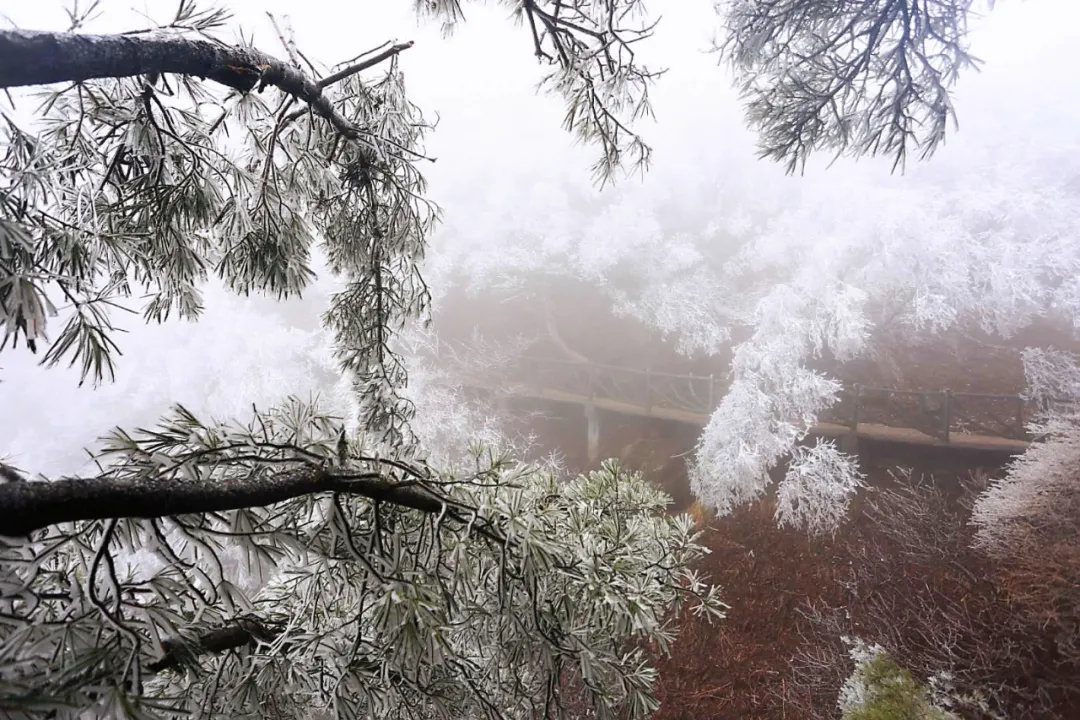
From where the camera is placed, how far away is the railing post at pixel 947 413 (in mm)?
3189

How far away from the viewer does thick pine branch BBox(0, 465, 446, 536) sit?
481 millimetres

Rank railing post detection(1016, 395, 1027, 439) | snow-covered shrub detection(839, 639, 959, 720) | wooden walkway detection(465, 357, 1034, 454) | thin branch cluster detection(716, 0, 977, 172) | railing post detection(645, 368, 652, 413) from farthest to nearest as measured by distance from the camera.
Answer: railing post detection(645, 368, 652, 413) → wooden walkway detection(465, 357, 1034, 454) → railing post detection(1016, 395, 1027, 439) → snow-covered shrub detection(839, 639, 959, 720) → thin branch cluster detection(716, 0, 977, 172)

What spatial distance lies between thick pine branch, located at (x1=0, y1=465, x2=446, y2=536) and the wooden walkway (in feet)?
12.3

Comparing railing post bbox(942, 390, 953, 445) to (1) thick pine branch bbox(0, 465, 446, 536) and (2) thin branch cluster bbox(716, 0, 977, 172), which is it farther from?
(1) thick pine branch bbox(0, 465, 446, 536)

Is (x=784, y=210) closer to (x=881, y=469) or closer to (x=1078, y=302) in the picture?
(x=1078, y=302)

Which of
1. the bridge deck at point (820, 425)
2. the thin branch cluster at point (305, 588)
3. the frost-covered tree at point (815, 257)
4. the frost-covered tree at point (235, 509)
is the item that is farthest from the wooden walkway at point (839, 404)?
the thin branch cluster at point (305, 588)

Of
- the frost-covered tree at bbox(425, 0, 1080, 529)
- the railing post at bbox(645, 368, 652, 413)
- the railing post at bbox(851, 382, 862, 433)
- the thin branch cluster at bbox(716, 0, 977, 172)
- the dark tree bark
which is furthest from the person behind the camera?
the railing post at bbox(645, 368, 652, 413)

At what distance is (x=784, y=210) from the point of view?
16.8ft

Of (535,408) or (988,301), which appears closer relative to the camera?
(988,301)

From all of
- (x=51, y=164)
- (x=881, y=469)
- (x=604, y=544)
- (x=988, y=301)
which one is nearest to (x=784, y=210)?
(x=988, y=301)

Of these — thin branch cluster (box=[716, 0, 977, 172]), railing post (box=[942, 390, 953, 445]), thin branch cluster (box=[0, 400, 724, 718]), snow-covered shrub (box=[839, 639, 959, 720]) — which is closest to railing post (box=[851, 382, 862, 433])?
railing post (box=[942, 390, 953, 445])

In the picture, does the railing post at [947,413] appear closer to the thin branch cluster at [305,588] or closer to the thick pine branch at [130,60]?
the thin branch cluster at [305,588]

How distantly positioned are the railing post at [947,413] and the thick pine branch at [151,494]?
3.72m

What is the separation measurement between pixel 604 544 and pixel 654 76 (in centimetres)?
123
